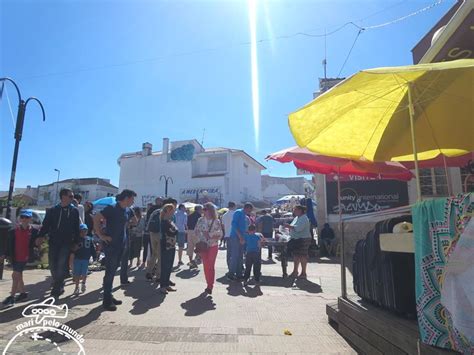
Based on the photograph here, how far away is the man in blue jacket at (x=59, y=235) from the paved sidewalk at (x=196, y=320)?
1.50 feet

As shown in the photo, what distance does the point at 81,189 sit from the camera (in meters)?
56.2

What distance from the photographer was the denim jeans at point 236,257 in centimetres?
779

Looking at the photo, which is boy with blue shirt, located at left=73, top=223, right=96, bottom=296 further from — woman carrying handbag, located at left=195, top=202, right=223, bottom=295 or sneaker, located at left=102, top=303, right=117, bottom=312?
woman carrying handbag, located at left=195, top=202, right=223, bottom=295

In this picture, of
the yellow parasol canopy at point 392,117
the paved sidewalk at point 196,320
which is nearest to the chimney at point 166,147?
the paved sidewalk at point 196,320

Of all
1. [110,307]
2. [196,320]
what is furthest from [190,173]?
[196,320]

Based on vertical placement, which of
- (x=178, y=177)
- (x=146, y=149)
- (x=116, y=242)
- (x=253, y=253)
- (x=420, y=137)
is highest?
(x=146, y=149)

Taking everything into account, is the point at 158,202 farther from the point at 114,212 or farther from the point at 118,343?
the point at 118,343

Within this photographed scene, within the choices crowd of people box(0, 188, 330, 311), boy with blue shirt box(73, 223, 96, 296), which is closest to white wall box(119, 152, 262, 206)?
crowd of people box(0, 188, 330, 311)

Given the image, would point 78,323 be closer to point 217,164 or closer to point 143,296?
point 143,296

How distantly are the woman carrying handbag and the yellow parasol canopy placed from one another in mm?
2853

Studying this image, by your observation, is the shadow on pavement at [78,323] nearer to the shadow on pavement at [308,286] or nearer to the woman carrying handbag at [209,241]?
the woman carrying handbag at [209,241]

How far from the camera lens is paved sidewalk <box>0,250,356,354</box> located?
3.65 m

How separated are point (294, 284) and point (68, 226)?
15.4 ft

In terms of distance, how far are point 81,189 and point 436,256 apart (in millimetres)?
60305
